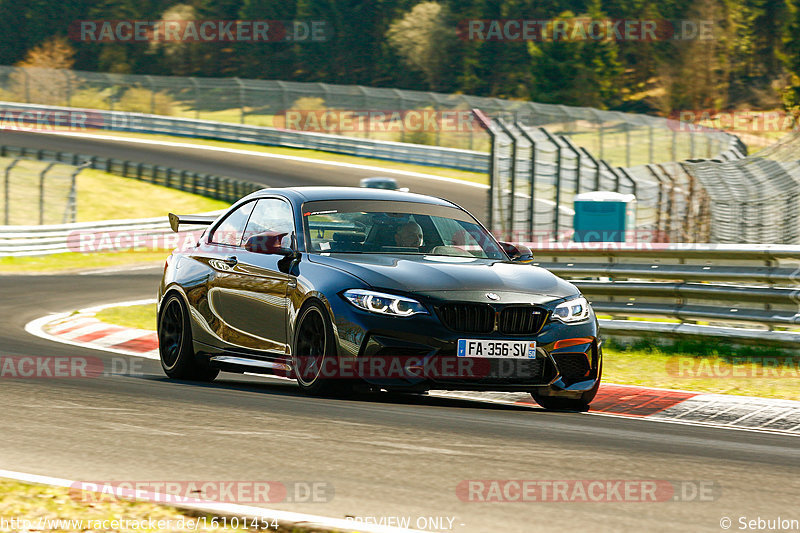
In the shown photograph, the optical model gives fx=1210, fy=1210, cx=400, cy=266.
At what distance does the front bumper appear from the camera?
760 cm

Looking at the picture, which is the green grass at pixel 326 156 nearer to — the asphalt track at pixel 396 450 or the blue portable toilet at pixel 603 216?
the blue portable toilet at pixel 603 216

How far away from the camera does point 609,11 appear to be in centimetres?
8125

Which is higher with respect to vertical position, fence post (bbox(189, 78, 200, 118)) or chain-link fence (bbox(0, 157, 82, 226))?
fence post (bbox(189, 78, 200, 118))

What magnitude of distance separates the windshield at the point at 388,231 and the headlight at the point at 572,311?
0.99 metres

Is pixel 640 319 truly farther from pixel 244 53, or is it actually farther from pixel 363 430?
pixel 244 53

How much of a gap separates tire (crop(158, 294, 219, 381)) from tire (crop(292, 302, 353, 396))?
1.63 metres

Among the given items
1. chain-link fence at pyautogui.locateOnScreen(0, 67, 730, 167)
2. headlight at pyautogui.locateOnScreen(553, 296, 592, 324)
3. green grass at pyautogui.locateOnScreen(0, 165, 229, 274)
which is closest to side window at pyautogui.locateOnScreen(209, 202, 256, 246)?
headlight at pyautogui.locateOnScreen(553, 296, 592, 324)

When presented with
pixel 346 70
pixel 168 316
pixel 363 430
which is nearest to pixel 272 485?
pixel 363 430

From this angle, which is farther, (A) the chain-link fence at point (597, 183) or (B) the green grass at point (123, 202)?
(B) the green grass at point (123, 202)

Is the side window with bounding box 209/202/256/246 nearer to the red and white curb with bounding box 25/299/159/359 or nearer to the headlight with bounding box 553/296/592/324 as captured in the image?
the headlight with bounding box 553/296/592/324

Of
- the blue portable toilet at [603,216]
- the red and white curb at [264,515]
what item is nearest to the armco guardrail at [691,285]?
the blue portable toilet at [603,216]

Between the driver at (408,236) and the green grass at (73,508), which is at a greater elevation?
the driver at (408,236)

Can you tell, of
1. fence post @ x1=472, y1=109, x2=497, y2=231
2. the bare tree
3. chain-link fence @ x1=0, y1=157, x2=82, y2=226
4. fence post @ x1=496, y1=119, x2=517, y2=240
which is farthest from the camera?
the bare tree

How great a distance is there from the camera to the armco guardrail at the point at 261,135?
157 feet
